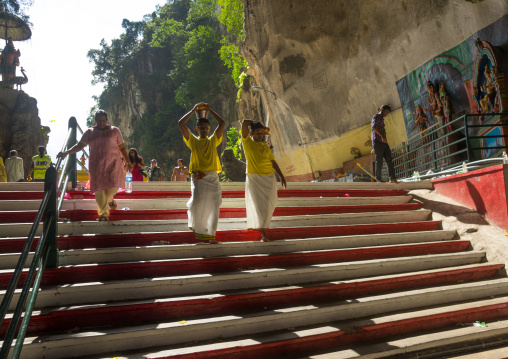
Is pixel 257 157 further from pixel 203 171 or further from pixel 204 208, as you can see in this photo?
pixel 204 208

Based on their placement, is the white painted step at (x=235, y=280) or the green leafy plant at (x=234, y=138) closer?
the white painted step at (x=235, y=280)

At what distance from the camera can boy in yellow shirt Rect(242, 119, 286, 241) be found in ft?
15.7

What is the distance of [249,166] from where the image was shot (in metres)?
4.96

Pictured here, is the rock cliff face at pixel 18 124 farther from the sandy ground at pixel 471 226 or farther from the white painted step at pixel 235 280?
the sandy ground at pixel 471 226

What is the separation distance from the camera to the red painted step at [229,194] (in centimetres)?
551

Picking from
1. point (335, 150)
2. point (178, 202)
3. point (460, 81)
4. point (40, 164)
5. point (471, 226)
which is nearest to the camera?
point (471, 226)

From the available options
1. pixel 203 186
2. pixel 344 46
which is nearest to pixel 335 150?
pixel 344 46

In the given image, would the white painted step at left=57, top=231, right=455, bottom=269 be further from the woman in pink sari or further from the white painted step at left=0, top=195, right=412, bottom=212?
the white painted step at left=0, top=195, right=412, bottom=212

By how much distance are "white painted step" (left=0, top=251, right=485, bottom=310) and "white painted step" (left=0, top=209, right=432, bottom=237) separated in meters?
1.09

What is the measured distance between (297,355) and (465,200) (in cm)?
436

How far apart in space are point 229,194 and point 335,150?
39.1 feet

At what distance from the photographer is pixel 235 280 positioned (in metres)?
3.91

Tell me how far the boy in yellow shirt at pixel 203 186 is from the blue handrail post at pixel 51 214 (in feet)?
4.81

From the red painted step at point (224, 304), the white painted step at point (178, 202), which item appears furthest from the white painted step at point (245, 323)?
the white painted step at point (178, 202)
